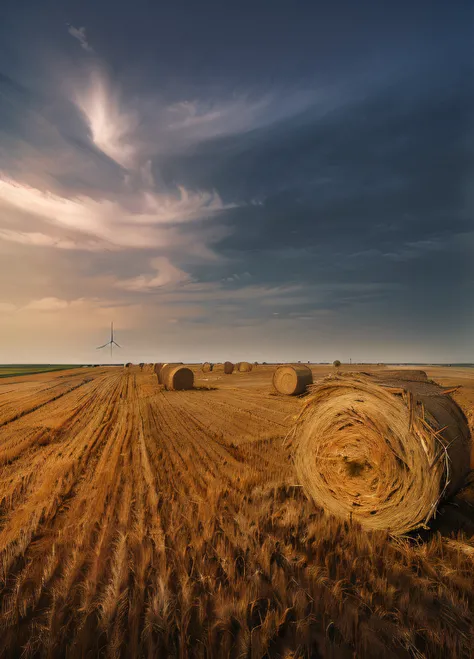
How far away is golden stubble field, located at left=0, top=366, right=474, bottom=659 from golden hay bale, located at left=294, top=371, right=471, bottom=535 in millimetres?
368

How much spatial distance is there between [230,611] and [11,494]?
508 cm

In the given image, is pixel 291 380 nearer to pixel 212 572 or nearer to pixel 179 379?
pixel 179 379

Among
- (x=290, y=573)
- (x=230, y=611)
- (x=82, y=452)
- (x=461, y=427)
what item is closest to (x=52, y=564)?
(x=230, y=611)

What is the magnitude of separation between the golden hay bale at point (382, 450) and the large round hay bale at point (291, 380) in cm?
1667

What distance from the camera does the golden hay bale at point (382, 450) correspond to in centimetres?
405

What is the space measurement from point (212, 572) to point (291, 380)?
19361 millimetres

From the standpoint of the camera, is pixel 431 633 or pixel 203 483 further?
pixel 203 483

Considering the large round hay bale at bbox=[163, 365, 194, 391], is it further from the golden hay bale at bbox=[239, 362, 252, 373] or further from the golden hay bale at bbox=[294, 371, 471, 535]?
the golden hay bale at bbox=[239, 362, 252, 373]

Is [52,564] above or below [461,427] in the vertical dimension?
below

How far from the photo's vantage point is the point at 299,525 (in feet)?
15.0

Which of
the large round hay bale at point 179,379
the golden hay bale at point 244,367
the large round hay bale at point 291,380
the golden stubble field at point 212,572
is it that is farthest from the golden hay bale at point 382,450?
the golden hay bale at point 244,367

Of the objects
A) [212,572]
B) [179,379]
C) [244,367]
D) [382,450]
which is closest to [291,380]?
[179,379]

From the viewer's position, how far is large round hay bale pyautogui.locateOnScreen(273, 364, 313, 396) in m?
21.9

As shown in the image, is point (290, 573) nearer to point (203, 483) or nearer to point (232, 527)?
point (232, 527)
